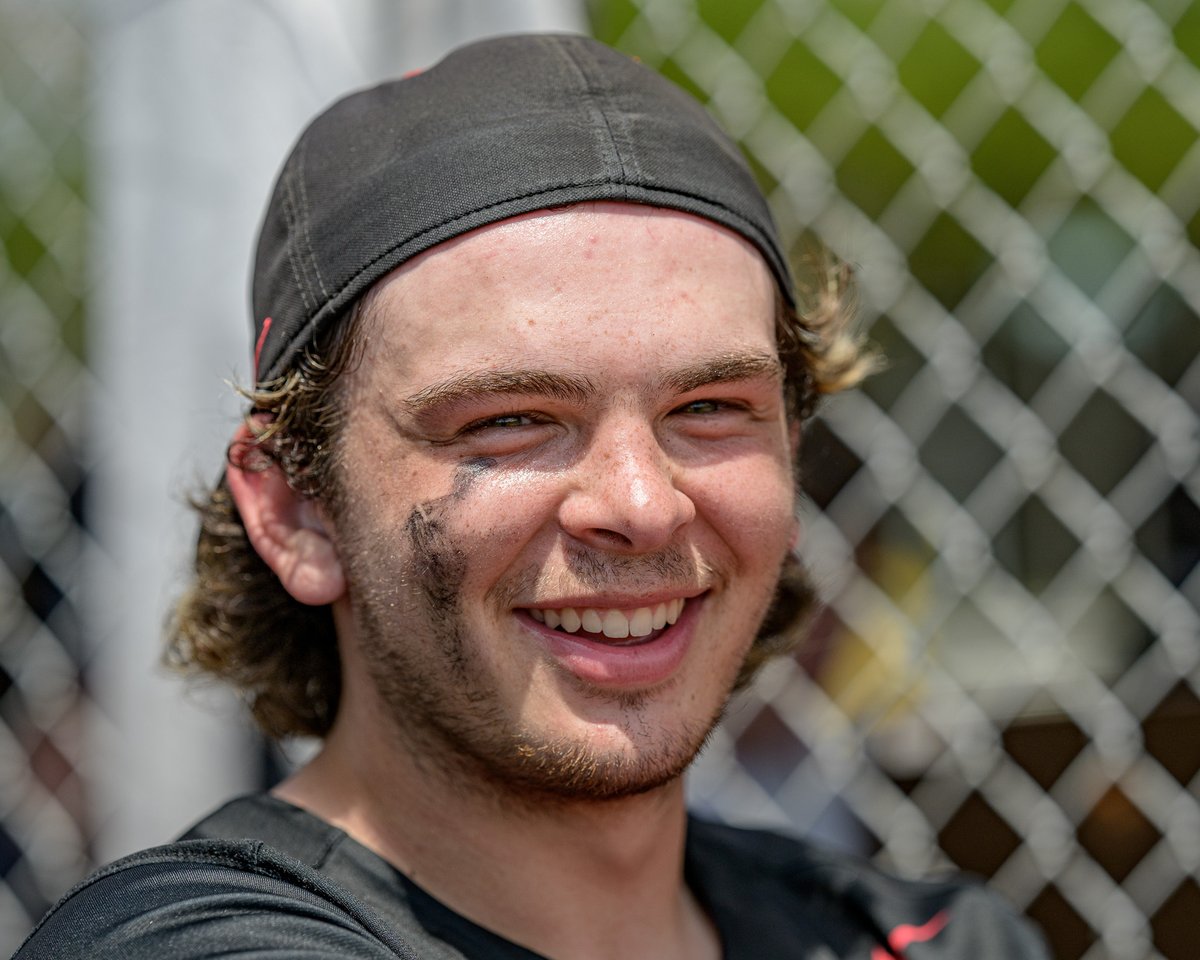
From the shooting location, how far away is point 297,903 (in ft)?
3.06

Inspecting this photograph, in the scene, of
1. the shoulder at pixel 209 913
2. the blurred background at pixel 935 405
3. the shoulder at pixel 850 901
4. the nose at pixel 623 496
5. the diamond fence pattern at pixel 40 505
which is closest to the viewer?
the shoulder at pixel 209 913

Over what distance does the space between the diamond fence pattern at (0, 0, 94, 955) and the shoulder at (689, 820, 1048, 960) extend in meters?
1.45

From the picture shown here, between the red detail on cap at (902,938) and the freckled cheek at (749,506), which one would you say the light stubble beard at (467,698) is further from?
the red detail on cap at (902,938)

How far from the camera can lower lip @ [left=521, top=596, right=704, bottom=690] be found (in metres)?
1.07

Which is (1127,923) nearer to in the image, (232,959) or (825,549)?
(825,549)

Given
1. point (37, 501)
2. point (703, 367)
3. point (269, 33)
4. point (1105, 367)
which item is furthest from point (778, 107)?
point (37, 501)

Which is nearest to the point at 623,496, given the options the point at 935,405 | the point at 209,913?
the point at 209,913

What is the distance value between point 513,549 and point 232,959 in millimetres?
358

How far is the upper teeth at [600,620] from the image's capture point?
1.08 metres

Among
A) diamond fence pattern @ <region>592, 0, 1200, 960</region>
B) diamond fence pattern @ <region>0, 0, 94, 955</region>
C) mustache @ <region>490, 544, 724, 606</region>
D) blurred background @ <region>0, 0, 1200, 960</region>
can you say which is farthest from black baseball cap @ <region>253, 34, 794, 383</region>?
diamond fence pattern @ <region>0, 0, 94, 955</region>

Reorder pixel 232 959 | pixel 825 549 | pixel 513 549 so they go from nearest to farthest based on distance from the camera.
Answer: pixel 232 959 < pixel 513 549 < pixel 825 549

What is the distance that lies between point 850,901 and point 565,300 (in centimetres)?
69

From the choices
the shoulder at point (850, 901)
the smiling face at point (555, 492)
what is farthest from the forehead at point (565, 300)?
the shoulder at point (850, 901)

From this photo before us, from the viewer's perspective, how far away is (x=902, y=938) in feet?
4.31
